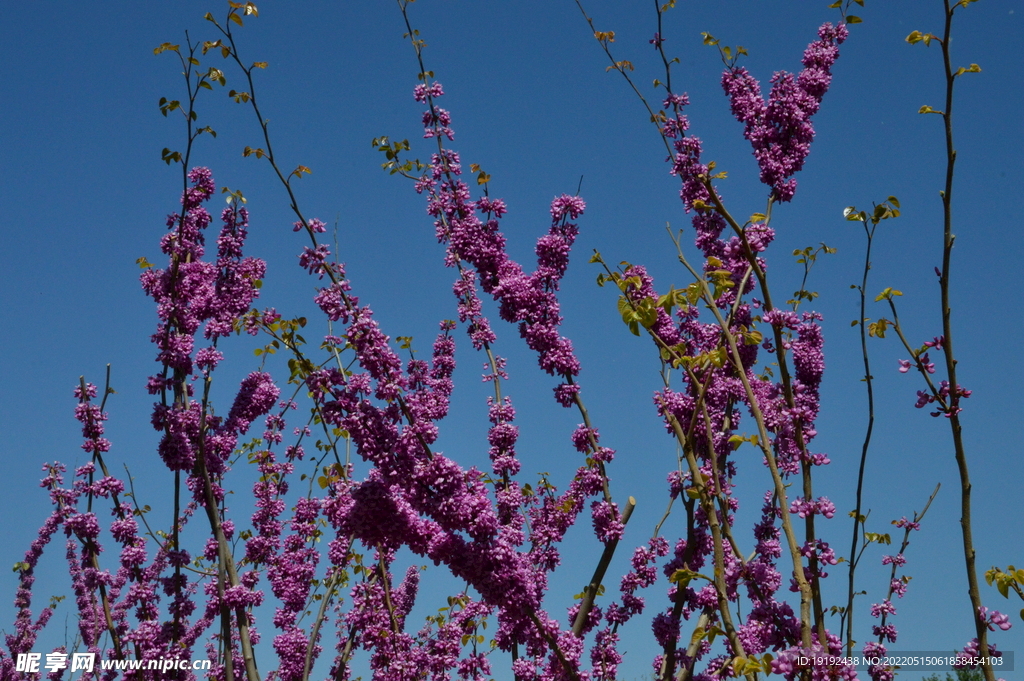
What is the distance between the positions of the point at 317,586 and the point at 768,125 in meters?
5.79

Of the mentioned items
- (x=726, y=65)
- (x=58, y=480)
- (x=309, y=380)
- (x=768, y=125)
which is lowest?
(x=309, y=380)

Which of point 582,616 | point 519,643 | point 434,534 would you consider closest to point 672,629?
point 582,616

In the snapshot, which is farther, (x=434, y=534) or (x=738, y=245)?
(x=738, y=245)

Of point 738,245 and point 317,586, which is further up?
point 738,245

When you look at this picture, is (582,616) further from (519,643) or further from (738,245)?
(738,245)

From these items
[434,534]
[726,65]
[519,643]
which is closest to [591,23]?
[726,65]

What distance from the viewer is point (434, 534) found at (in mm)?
4375

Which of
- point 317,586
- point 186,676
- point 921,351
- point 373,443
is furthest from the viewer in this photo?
point 317,586

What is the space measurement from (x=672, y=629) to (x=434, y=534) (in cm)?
175

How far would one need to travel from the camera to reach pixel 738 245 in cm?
538

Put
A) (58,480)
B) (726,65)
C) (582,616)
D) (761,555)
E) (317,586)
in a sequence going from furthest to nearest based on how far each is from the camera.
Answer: (58,480)
(317,586)
(726,65)
(761,555)
(582,616)

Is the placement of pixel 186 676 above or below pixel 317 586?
below

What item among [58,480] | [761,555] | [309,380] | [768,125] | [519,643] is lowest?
[519,643]

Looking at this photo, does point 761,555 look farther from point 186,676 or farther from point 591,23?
point 186,676
